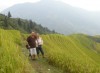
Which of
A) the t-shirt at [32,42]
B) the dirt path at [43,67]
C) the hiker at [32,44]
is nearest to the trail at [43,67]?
the dirt path at [43,67]

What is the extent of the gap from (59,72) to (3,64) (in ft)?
25.7

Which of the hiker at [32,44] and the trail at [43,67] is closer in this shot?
the trail at [43,67]

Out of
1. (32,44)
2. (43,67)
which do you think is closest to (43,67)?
(43,67)

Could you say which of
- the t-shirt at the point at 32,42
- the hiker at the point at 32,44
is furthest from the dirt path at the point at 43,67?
the t-shirt at the point at 32,42

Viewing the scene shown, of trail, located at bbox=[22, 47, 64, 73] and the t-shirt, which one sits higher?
the t-shirt

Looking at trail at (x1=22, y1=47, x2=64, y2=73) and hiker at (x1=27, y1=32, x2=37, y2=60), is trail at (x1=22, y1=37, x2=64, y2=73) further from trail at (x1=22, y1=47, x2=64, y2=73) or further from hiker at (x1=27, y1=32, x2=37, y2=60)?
hiker at (x1=27, y1=32, x2=37, y2=60)

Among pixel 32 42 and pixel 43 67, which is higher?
pixel 32 42

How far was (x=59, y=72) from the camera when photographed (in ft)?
56.0

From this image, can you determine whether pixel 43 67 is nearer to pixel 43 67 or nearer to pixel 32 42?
pixel 43 67

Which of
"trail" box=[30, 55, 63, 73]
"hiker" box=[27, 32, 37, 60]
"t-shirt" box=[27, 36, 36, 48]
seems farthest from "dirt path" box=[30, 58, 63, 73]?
"t-shirt" box=[27, 36, 36, 48]

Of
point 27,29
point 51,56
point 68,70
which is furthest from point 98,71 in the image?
point 27,29

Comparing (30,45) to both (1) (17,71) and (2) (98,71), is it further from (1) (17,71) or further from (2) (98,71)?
(1) (17,71)

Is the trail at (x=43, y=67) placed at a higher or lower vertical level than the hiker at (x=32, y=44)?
lower

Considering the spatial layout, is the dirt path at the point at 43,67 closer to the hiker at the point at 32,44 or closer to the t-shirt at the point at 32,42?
the hiker at the point at 32,44
